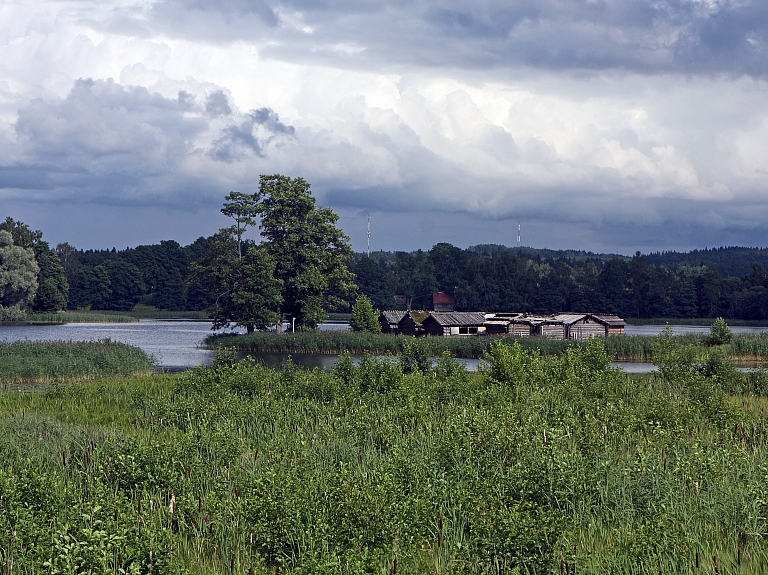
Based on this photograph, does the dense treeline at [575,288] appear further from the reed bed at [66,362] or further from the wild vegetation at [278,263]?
the reed bed at [66,362]

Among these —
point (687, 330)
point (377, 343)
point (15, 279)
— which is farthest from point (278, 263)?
point (687, 330)

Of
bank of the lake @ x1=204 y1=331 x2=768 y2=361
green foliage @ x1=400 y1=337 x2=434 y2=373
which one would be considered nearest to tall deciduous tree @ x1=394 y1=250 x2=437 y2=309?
bank of the lake @ x1=204 y1=331 x2=768 y2=361

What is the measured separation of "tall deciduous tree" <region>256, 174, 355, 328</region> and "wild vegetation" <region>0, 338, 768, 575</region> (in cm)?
4652

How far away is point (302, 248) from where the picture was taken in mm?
68000

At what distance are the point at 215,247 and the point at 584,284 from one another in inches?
3472

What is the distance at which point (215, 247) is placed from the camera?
67250 millimetres

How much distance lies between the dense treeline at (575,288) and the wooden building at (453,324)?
207 ft

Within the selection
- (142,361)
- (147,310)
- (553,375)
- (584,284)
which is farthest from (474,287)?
(553,375)

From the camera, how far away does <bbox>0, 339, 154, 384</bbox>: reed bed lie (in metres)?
33.8

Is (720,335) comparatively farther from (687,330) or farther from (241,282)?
(687,330)

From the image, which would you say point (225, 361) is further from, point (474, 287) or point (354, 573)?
point (474, 287)

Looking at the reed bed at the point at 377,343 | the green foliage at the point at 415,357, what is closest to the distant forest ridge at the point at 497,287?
the reed bed at the point at 377,343

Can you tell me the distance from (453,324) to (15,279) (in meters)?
52.9

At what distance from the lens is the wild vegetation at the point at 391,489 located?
9305mm
